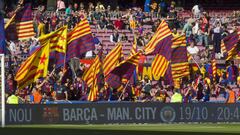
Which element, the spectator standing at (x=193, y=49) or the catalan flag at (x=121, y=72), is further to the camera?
the spectator standing at (x=193, y=49)

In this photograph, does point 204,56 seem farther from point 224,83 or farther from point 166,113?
point 166,113

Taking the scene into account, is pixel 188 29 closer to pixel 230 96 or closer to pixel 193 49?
pixel 193 49

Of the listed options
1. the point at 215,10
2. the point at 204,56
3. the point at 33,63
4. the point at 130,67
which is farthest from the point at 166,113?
the point at 215,10

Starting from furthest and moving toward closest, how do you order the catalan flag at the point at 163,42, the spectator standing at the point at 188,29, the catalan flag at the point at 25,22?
the spectator standing at the point at 188,29 < the catalan flag at the point at 163,42 < the catalan flag at the point at 25,22

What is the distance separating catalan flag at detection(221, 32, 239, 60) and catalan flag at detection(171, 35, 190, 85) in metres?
4.78

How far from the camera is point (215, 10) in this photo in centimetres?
5784

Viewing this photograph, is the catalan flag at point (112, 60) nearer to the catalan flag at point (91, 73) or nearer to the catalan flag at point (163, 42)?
the catalan flag at point (91, 73)

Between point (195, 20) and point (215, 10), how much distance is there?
7168mm

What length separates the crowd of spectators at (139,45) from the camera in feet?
133

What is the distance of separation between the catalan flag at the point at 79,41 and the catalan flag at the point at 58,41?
0.47 metres

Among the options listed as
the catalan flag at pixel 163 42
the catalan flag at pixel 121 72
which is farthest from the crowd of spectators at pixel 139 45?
the catalan flag at pixel 163 42

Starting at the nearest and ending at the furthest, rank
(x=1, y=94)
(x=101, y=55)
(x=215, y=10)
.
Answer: (x=1, y=94), (x=101, y=55), (x=215, y=10)

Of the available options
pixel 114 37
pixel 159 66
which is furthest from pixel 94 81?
pixel 114 37

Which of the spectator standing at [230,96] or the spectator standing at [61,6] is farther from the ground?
the spectator standing at [61,6]
